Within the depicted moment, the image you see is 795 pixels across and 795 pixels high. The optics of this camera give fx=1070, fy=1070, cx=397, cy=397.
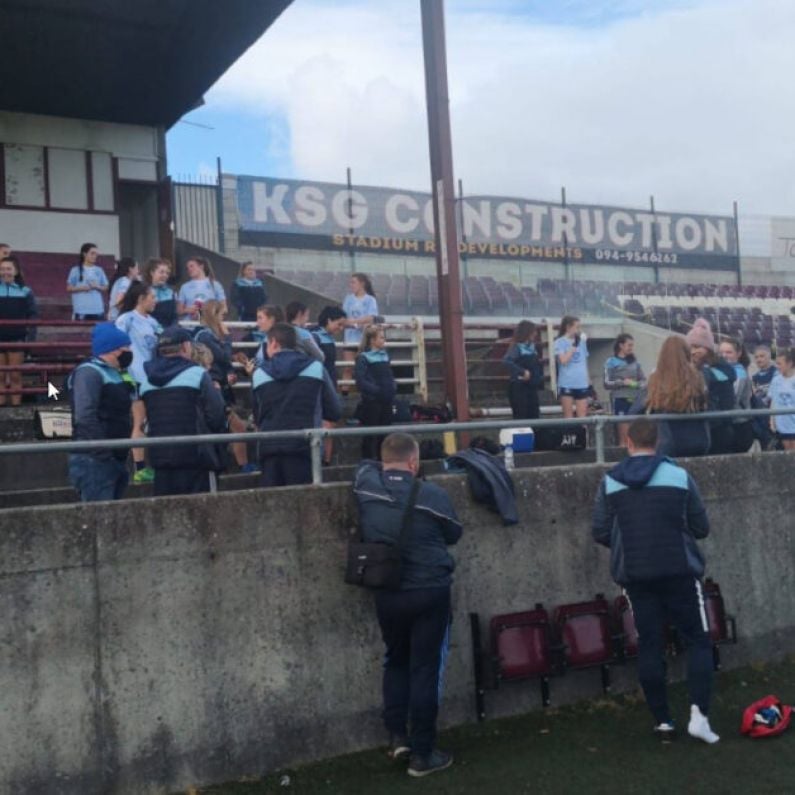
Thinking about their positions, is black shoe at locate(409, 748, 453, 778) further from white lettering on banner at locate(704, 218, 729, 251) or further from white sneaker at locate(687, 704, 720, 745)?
white lettering on banner at locate(704, 218, 729, 251)

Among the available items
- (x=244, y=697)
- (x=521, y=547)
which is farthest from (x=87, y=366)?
(x=521, y=547)

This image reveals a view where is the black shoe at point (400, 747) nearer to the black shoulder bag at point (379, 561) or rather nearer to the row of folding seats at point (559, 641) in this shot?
the row of folding seats at point (559, 641)

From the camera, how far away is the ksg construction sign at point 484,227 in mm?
32812

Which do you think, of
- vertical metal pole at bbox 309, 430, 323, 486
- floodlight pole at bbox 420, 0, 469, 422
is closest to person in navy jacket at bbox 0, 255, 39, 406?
floodlight pole at bbox 420, 0, 469, 422

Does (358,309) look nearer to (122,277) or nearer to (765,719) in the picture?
(122,277)

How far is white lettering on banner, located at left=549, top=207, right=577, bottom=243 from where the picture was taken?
125 feet

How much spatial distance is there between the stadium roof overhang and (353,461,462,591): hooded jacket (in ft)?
32.4

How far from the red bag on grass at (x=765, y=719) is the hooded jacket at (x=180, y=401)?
3.42 metres

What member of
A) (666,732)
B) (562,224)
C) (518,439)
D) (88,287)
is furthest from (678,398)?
(562,224)

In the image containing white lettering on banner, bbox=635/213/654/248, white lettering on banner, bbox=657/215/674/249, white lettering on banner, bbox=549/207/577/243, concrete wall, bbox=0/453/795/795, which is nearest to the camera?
concrete wall, bbox=0/453/795/795

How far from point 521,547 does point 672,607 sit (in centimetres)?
113

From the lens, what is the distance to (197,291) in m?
12.0

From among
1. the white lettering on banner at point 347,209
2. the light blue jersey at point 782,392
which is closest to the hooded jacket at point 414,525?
the light blue jersey at point 782,392

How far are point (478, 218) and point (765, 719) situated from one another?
30.9m
